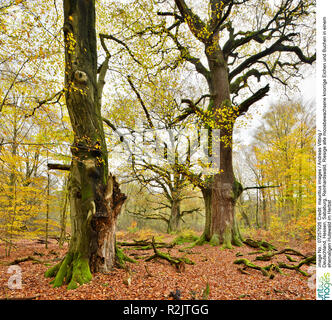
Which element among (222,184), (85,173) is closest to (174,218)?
(222,184)

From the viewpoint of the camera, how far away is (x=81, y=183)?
4.27m

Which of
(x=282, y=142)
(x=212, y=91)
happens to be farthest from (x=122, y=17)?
(x=282, y=142)

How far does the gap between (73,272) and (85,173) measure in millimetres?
2103

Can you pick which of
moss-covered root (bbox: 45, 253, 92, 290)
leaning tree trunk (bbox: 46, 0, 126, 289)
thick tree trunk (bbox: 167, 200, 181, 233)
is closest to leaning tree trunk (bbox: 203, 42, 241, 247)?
leaning tree trunk (bbox: 46, 0, 126, 289)

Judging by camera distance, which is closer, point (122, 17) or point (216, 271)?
point (216, 271)

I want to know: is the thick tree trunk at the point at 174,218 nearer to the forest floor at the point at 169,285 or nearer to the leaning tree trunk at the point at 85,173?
the forest floor at the point at 169,285

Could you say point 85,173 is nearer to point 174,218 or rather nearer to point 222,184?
point 222,184

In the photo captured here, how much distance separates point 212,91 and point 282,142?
7.04 metres

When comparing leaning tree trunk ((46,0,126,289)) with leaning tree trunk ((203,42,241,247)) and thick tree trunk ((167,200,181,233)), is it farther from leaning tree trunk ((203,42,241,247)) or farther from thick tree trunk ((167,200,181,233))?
thick tree trunk ((167,200,181,233))

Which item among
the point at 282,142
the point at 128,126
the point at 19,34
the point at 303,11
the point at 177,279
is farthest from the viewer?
the point at 282,142

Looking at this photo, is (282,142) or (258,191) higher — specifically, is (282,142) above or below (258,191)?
above

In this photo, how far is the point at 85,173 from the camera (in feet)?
14.1

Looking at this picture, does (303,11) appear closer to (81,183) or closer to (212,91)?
(212,91)

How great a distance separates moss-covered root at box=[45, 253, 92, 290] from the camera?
12.2 ft
